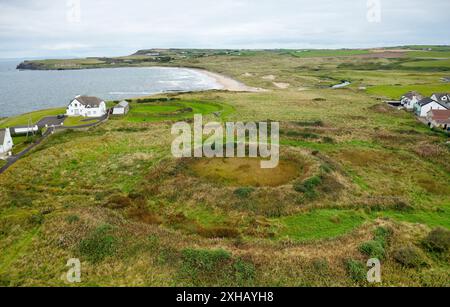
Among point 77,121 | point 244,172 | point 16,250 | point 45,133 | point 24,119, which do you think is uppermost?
point 24,119

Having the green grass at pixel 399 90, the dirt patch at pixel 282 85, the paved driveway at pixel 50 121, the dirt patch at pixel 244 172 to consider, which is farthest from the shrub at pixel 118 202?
the dirt patch at pixel 282 85

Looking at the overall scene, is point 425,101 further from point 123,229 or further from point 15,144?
point 15,144

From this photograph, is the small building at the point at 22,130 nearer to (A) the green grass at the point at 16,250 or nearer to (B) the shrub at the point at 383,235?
(A) the green grass at the point at 16,250

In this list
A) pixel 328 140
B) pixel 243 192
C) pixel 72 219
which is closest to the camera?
pixel 72 219

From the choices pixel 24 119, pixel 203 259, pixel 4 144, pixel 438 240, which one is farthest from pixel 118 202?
pixel 24 119

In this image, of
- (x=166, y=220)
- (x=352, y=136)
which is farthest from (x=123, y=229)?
(x=352, y=136)

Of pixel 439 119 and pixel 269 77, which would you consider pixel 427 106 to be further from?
pixel 269 77
